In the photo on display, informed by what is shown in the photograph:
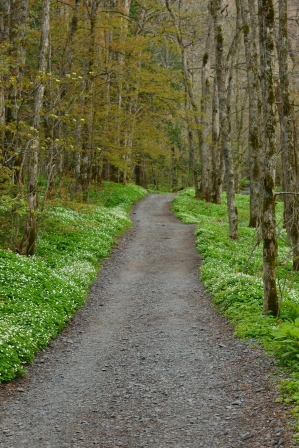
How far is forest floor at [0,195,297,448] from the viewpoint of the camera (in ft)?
20.9

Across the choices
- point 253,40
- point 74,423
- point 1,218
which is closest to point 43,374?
point 74,423

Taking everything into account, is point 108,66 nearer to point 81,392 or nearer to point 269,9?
point 269,9

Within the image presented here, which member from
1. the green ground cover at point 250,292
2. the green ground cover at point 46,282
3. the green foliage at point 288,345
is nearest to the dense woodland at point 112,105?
the green ground cover at point 250,292

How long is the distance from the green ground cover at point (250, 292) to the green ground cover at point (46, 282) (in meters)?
3.78

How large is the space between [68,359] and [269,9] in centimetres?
795

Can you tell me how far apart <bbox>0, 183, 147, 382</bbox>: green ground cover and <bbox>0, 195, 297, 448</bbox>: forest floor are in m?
0.34

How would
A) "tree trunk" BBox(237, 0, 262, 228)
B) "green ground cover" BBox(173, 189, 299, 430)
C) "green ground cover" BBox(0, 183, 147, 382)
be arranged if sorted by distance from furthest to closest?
"tree trunk" BBox(237, 0, 262, 228), "green ground cover" BBox(0, 183, 147, 382), "green ground cover" BBox(173, 189, 299, 430)

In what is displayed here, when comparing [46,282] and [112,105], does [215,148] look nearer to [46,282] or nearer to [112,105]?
[112,105]

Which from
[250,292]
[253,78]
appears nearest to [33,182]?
[250,292]

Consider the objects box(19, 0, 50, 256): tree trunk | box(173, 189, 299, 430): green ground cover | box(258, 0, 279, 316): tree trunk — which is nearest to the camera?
box(173, 189, 299, 430): green ground cover

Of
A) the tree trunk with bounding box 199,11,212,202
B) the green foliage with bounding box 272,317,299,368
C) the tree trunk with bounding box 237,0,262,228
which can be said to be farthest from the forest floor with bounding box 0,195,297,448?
the tree trunk with bounding box 199,11,212,202

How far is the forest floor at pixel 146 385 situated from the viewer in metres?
6.38

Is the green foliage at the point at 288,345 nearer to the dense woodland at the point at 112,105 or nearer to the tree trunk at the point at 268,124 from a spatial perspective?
the dense woodland at the point at 112,105

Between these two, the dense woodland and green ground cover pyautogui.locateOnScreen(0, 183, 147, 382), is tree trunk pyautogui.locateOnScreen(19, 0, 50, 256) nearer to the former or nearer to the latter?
the dense woodland
